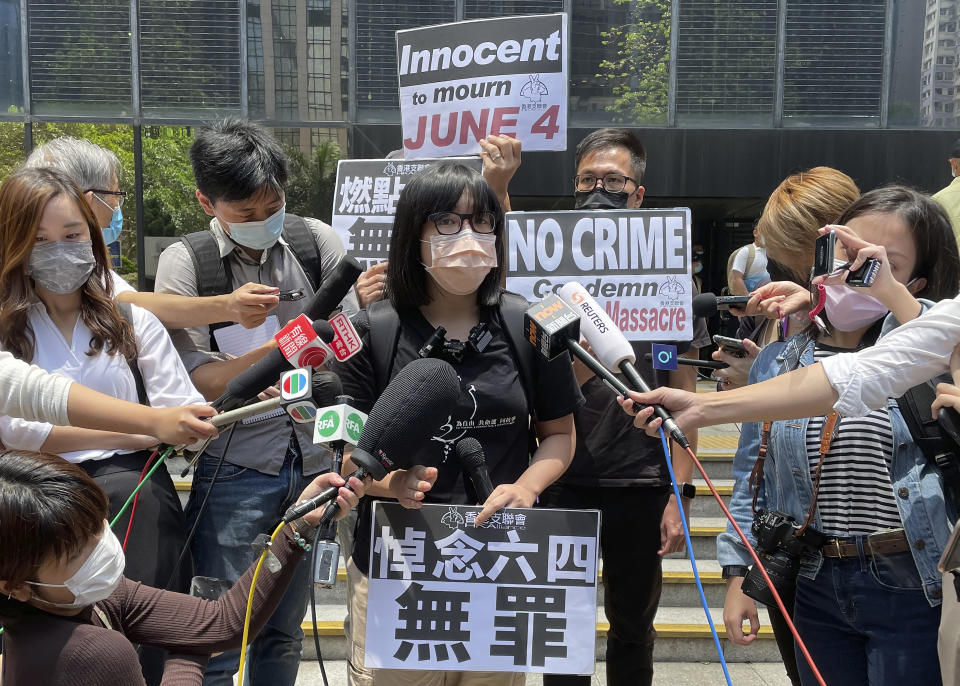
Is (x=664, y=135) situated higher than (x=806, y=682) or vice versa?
(x=664, y=135)

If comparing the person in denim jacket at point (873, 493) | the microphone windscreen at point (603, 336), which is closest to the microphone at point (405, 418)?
the microphone windscreen at point (603, 336)

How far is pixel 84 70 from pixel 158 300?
733 centimetres

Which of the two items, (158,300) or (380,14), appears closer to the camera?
(158,300)

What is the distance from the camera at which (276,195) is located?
301cm

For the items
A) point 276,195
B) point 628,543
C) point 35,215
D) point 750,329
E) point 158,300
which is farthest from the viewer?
point 750,329

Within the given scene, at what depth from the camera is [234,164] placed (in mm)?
2908

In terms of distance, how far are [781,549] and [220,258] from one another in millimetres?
2029

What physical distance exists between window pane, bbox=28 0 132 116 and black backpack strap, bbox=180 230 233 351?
22.6ft

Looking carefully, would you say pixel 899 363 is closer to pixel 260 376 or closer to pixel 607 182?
pixel 260 376

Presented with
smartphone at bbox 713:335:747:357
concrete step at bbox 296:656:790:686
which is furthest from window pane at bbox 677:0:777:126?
smartphone at bbox 713:335:747:357

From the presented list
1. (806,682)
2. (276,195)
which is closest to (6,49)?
(276,195)

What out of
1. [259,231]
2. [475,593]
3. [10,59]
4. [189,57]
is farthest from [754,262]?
[10,59]

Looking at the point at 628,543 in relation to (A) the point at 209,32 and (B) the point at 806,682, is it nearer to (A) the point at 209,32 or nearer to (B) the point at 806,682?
(B) the point at 806,682

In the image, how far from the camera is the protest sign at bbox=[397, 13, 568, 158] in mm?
3635
